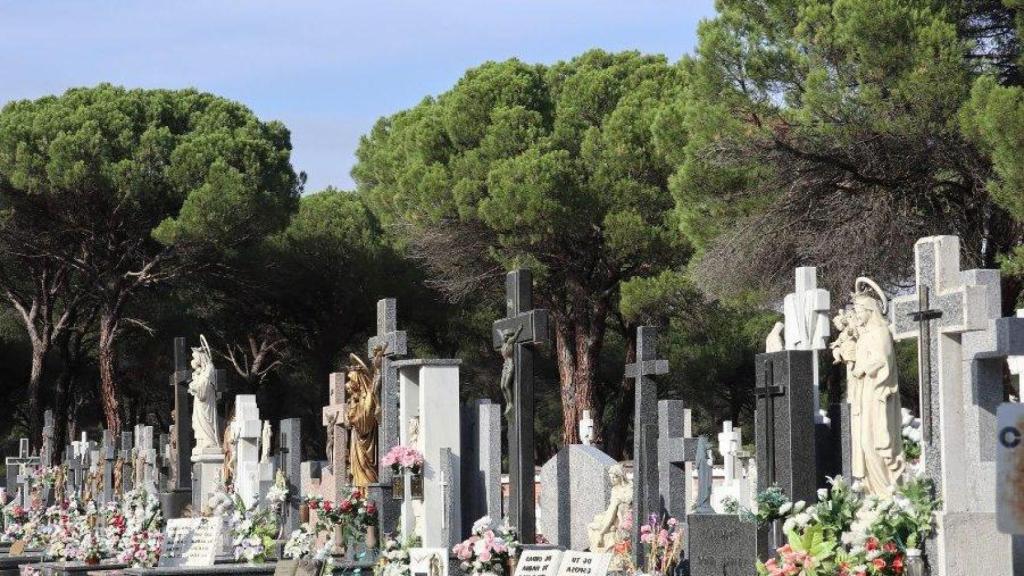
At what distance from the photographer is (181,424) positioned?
70.8 ft

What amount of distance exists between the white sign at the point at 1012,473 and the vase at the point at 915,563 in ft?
12.6

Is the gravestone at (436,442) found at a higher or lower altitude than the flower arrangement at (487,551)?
higher

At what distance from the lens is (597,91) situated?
30.3m

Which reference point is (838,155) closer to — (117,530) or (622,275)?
(117,530)

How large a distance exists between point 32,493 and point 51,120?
6.90 metres

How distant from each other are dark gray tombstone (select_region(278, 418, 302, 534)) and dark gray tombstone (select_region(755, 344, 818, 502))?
28.6 feet

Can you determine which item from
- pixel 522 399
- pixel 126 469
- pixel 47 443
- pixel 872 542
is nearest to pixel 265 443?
pixel 126 469

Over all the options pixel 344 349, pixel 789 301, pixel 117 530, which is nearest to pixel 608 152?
pixel 344 349

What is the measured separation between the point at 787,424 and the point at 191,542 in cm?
695

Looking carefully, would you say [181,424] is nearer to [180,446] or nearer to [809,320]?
[180,446]

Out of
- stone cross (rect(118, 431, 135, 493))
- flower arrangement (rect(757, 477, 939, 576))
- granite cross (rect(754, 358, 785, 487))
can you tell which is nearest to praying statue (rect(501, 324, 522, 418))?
granite cross (rect(754, 358, 785, 487))

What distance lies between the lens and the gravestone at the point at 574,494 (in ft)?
48.5

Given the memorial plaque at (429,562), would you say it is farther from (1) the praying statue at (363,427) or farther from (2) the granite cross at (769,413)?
(1) the praying statue at (363,427)

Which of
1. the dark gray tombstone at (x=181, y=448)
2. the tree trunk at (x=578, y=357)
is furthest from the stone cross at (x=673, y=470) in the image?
the tree trunk at (x=578, y=357)
